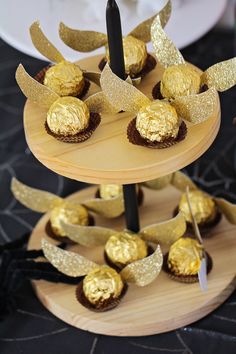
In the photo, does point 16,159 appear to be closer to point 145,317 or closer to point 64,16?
point 64,16

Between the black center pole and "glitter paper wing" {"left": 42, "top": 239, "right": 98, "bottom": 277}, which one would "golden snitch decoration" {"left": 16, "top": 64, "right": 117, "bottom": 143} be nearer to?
the black center pole

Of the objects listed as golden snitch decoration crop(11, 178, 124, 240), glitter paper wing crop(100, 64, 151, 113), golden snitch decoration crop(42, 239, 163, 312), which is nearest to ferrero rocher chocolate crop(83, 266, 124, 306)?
golden snitch decoration crop(42, 239, 163, 312)

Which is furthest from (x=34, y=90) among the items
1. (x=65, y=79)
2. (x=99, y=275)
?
(x=99, y=275)

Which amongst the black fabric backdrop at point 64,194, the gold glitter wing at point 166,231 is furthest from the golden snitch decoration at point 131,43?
the black fabric backdrop at point 64,194

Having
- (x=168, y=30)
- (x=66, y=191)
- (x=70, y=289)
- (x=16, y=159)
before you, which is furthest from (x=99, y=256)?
(x=168, y=30)

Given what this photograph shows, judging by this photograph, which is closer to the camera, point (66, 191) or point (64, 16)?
point (66, 191)

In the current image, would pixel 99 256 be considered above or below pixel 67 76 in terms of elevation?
below

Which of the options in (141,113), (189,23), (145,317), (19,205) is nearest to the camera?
(141,113)

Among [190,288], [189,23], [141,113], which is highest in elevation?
[141,113]
